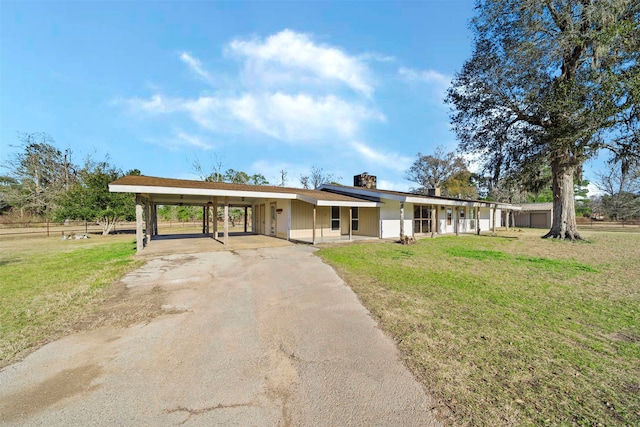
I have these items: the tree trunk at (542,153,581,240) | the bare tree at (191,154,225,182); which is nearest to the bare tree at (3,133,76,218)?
the bare tree at (191,154,225,182)

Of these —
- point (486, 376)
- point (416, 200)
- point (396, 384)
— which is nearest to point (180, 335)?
point (396, 384)

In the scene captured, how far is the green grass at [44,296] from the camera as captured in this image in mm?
3623

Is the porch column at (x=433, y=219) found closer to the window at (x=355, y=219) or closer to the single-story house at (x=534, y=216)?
the window at (x=355, y=219)

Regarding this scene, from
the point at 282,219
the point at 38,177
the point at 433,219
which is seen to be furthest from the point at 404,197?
the point at 38,177

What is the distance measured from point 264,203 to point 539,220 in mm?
34638

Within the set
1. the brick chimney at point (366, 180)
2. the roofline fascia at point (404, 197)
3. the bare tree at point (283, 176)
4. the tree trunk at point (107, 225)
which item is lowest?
the tree trunk at point (107, 225)

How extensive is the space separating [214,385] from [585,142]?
Answer: 57.3 feet

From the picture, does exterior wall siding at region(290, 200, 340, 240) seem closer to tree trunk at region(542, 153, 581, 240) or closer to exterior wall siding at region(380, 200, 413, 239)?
exterior wall siding at region(380, 200, 413, 239)

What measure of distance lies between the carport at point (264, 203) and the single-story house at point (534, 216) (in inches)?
1077

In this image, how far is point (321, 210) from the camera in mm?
15938

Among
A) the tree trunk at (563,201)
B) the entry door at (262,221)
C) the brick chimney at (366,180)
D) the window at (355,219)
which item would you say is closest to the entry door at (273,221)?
the entry door at (262,221)

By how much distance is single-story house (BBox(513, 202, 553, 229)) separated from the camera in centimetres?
3152

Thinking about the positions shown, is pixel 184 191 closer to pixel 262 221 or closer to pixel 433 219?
pixel 262 221

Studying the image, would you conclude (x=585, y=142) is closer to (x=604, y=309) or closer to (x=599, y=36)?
(x=599, y=36)
